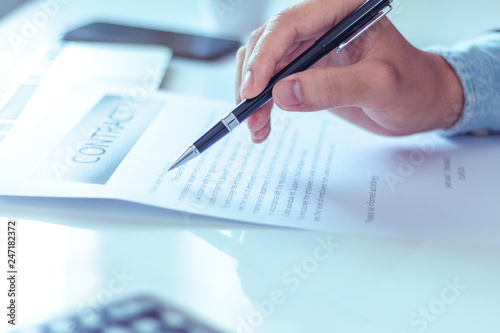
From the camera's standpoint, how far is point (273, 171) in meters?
0.56

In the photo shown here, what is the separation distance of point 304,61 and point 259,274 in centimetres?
22

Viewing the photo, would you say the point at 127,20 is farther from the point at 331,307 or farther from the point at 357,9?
the point at 331,307

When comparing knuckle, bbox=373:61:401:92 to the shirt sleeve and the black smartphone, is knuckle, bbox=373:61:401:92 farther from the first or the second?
the black smartphone

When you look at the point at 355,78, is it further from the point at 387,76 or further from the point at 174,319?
the point at 174,319

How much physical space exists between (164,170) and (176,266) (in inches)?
5.3

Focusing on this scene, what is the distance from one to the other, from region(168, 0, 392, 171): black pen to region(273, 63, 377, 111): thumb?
0.02 meters

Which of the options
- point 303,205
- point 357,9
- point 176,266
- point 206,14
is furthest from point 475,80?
point 206,14

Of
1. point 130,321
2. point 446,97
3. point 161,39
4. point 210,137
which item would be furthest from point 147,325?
point 161,39

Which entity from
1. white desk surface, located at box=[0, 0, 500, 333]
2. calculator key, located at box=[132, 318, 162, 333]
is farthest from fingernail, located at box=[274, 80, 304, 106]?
calculator key, located at box=[132, 318, 162, 333]

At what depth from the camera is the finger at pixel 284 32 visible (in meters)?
0.53

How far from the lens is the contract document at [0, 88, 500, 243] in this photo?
0.48 m

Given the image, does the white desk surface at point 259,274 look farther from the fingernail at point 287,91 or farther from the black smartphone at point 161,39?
the black smartphone at point 161,39

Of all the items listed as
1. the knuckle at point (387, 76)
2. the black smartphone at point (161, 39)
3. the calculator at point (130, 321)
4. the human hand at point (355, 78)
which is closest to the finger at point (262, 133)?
the human hand at point (355, 78)

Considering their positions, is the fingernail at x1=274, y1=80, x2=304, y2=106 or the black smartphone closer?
the fingernail at x1=274, y1=80, x2=304, y2=106
